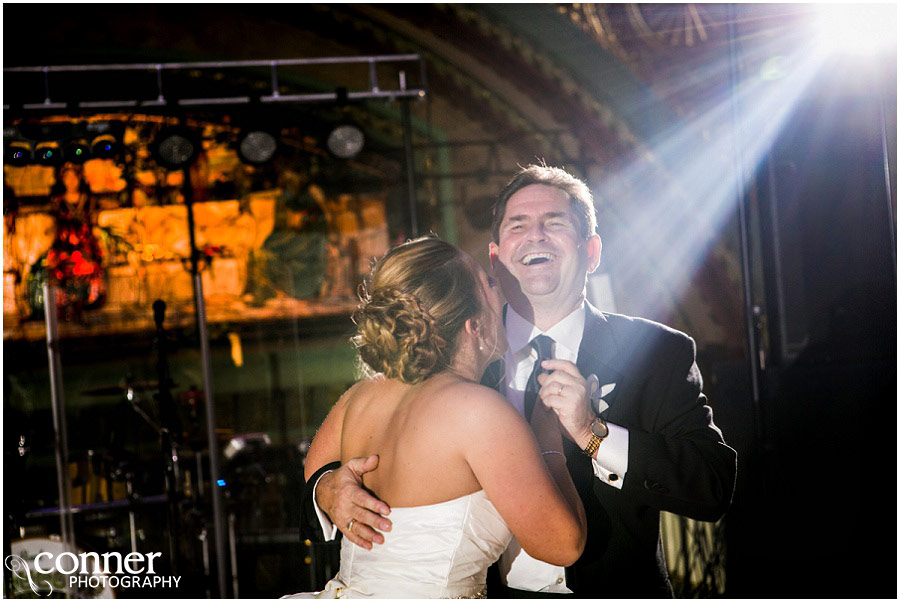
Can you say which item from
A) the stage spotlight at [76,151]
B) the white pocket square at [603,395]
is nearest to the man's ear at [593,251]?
the white pocket square at [603,395]

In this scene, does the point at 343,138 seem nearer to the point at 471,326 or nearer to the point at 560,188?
the point at 560,188

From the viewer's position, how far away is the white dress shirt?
2158 mm

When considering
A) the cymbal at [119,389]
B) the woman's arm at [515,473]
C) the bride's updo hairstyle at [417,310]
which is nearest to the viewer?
the woman's arm at [515,473]

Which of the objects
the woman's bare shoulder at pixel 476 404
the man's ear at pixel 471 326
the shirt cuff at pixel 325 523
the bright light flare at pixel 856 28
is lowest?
the shirt cuff at pixel 325 523

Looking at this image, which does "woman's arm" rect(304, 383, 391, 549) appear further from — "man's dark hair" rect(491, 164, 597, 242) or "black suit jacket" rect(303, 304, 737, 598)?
"man's dark hair" rect(491, 164, 597, 242)

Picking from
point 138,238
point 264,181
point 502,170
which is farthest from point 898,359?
point 138,238

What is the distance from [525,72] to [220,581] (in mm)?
3802

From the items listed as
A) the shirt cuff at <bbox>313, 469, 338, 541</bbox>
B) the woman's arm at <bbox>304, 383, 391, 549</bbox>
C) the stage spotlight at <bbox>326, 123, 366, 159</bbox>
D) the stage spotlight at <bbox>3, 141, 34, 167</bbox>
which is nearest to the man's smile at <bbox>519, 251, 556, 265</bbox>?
the woman's arm at <bbox>304, 383, 391, 549</bbox>

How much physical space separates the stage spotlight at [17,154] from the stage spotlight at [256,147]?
3.77 ft

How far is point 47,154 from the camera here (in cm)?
425

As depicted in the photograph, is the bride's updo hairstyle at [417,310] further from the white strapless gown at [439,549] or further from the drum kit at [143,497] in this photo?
the drum kit at [143,497]

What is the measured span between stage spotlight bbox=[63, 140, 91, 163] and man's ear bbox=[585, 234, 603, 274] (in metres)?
3.13

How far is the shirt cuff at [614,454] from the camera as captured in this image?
215 centimetres

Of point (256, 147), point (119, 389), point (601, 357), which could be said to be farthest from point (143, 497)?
point (601, 357)
